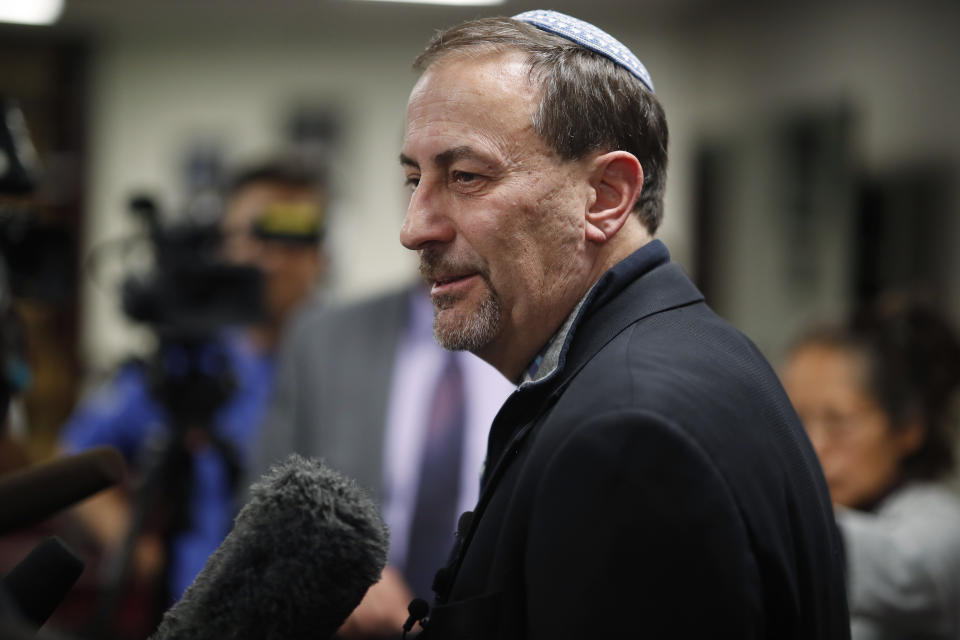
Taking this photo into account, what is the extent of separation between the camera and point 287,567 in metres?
0.72

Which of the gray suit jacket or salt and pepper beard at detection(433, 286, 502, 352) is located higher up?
salt and pepper beard at detection(433, 286, 502, 352)

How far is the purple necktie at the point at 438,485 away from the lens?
6.01 feet

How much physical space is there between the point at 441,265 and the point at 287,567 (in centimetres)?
41

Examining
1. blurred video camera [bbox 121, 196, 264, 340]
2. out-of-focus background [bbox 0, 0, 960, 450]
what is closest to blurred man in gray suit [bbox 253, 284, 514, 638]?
blurred video camera [bbox 121, 196, 264, 340]

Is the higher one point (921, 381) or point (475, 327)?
point (475, 327)

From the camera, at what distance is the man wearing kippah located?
0.72 meters

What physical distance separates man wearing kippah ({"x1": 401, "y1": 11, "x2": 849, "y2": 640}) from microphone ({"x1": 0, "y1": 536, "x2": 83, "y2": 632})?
0.29 m

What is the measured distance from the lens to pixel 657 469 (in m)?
0.73

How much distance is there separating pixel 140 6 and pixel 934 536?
4990 mm

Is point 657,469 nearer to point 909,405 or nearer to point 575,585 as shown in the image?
point 575,585

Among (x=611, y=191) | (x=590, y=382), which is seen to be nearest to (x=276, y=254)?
(x=611, y=191)

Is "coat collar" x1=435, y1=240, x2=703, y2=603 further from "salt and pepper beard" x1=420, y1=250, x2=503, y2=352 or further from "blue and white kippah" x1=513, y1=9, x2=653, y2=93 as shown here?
"blue and white kippah" x1=513, y1=9, x2=653, y2=93

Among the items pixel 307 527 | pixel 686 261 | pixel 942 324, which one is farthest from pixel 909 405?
pixel 686 261

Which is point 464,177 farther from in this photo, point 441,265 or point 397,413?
point 397,413
